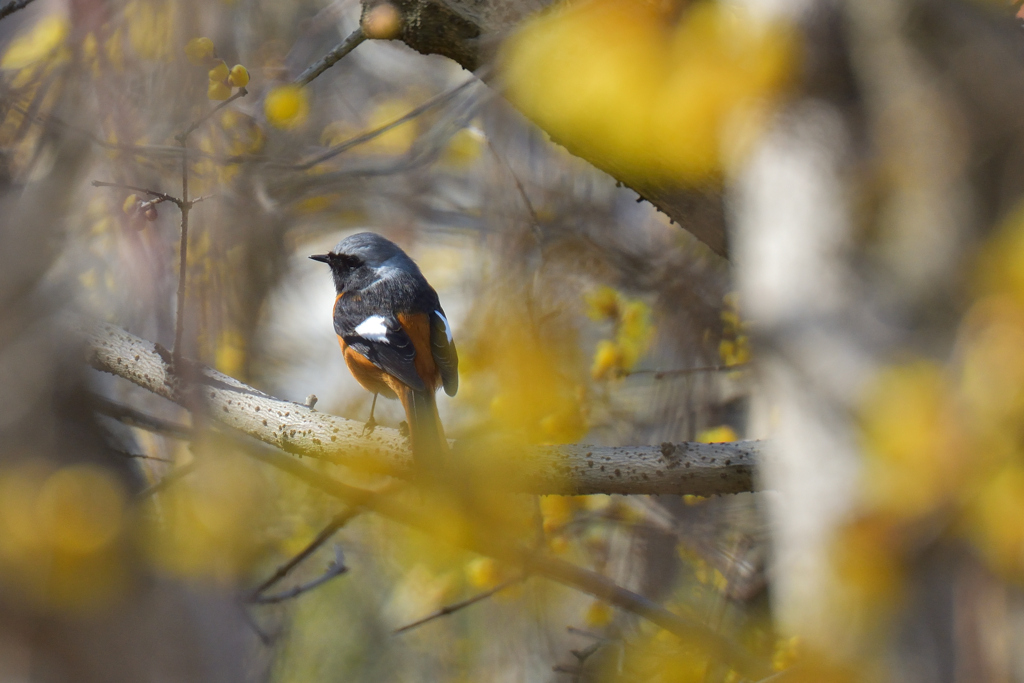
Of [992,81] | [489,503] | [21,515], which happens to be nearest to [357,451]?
[489,503]

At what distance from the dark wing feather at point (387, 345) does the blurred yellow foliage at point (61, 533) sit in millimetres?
870

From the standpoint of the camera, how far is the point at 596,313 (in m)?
3.07

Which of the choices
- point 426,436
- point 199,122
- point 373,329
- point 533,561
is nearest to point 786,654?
point 533,561

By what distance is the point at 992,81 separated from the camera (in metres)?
1.70

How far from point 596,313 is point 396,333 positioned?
1.01 m

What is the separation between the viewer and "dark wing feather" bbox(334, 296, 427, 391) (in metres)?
2.31

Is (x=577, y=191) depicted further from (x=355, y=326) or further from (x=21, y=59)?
(x=21, y=59)

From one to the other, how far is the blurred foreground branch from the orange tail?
5cm

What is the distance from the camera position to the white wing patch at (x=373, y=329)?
2441 mm

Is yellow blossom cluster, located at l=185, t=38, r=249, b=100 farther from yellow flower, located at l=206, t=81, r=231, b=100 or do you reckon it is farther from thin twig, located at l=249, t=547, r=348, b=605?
thin twig, located at l=249, t=547, r=348, b=605

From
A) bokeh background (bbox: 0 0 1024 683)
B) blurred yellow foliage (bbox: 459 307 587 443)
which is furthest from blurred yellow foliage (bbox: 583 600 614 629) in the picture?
blurred yellow foliage (bbox: 459 307 587 443)

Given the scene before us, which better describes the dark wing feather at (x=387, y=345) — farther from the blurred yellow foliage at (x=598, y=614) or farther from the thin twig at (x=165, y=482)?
the blurred yellow foliage at (x=598, y=614)

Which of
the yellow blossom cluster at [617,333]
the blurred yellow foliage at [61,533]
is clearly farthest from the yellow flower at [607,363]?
the blurred yellow foliage at [61,533]

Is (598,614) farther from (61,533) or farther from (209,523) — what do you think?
(61,533)
